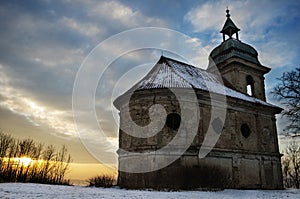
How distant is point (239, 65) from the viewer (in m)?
26.0

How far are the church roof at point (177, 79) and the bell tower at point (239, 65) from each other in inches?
99.7

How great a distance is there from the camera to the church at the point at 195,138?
17062 millimetres

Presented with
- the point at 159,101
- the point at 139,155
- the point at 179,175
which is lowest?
the point at 179,175

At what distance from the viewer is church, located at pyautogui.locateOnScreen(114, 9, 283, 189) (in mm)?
Answer: 17062

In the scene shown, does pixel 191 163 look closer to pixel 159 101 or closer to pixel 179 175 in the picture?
pixel 179 175

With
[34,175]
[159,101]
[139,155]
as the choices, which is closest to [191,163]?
[139,155]

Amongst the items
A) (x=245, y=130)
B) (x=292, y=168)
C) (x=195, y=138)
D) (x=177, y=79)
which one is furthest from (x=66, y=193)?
(x=292, y=168)

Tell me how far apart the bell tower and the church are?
341cm

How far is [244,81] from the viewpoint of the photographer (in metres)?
26.0

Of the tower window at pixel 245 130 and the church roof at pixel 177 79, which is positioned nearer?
the church roof at pixel 177 79

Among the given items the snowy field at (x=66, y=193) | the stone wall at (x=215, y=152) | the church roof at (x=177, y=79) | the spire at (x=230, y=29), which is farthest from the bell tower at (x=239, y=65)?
the snowy field at (x=66, y=193)

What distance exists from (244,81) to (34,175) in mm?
19206

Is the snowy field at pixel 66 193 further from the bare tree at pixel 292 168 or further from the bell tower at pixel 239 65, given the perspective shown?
the bare tree at pixel 292 168

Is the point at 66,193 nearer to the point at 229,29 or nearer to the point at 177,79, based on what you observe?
the point at 177,79
